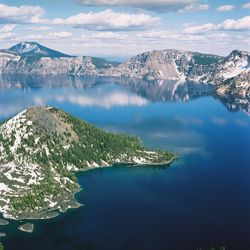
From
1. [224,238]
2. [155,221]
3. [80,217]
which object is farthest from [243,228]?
[80,217]

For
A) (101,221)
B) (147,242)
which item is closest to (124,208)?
(101,221)

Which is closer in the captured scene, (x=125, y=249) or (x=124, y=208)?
(x=125, y=249)

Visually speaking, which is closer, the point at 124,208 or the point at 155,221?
the point at 155,221

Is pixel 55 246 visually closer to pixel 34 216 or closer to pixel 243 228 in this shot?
pixel 34 216

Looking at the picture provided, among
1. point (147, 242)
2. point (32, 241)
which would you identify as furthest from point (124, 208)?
point (32, 241)

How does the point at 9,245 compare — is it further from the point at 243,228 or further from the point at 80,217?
the point at 243,228

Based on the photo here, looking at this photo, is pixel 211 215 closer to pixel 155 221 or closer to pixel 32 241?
pixel 155 221

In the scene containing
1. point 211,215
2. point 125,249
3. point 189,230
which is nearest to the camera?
point 125,249

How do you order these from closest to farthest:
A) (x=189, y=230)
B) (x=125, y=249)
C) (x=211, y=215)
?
1. (x=125, y=249)
2. (x=189, y=230)
3. (x=211, y=215)
